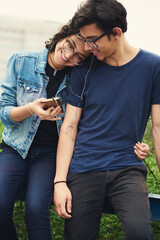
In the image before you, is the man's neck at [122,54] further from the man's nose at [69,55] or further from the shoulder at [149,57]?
the man's nose at [69,55]

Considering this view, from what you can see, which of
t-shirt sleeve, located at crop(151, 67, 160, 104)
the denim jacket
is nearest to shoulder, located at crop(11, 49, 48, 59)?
the denim jacket

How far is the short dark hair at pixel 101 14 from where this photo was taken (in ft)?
7.45

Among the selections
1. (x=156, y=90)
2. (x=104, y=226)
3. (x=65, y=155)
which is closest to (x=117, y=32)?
(x=156, y=90)

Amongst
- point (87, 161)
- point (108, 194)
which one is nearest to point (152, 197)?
point (108, 194)

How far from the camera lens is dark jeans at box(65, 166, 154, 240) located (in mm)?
2037

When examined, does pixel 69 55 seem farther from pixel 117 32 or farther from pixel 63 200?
pixel 63 200

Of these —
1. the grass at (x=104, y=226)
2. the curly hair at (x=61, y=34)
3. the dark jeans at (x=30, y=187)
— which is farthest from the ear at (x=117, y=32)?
the grass at (x=104, y=226)

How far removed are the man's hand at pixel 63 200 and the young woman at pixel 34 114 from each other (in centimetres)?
10

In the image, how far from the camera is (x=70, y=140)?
100 inches

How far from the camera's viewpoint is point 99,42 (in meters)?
2.35

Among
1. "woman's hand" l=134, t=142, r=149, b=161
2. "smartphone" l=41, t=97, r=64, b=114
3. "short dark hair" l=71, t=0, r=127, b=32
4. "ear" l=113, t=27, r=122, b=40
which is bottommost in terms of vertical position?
"woman's hand" l=134, t=142, r=149, b=161

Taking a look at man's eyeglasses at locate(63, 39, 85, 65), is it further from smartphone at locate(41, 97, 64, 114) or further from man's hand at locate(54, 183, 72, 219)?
man's hand at locate(54, 183, 72, 219)

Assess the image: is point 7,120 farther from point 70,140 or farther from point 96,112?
point 96,112

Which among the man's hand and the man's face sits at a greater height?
the man's face
